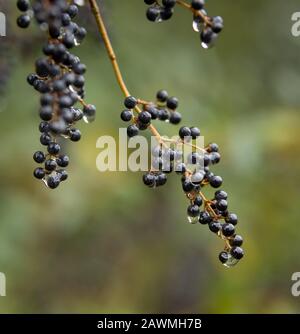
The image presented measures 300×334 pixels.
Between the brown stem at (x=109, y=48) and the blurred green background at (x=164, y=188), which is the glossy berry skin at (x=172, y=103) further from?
the blurred green background at (x=164, y=188)

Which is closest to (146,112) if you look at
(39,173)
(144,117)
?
(144,117)

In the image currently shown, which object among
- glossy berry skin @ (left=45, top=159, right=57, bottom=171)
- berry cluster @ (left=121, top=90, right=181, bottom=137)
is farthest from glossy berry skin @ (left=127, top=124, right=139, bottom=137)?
glossy berry skin @ (left=45, top=159, right=57, bottom=171)

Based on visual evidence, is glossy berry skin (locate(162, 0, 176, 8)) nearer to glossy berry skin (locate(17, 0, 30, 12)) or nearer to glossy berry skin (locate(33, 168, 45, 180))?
glossy berry skin (locate(17, 0, 30, 12))

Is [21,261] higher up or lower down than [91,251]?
lower down

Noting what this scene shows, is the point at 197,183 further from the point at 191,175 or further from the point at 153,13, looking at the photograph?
the point at 153,13

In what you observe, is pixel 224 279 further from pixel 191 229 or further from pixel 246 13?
pixel 246 13

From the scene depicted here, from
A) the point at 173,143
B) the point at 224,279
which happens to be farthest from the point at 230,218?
the point at 224,279
